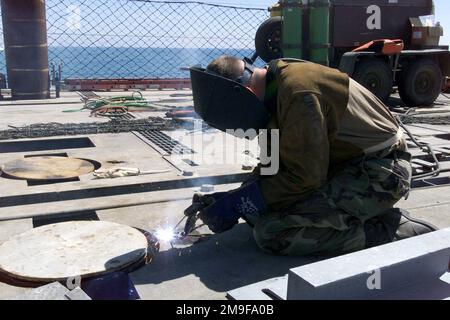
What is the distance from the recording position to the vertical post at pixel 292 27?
823 cm

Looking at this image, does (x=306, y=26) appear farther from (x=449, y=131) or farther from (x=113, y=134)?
(x=113, y=134)

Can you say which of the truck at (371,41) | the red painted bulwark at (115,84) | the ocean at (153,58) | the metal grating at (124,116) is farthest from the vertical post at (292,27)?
the red painted bulwark at (115,84)

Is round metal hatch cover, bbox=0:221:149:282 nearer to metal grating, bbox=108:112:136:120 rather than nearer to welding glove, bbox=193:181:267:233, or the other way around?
welding glove, bbox=193:181:267:233

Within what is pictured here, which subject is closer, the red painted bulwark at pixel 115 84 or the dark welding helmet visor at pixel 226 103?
the dark welding helmet visor at pixel 226 103

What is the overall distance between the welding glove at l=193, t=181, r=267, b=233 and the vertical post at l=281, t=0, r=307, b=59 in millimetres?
6124

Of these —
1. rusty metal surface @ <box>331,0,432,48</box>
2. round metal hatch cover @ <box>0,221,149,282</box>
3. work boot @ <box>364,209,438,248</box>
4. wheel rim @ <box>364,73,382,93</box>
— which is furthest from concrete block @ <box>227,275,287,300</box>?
rusty metal surface @ <box>331,0,432,48</box>

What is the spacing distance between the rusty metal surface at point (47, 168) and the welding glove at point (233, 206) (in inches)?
69.8

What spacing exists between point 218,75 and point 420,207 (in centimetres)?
185

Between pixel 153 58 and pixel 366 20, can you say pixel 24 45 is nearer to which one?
pixel 153 58

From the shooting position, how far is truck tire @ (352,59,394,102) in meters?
8.18

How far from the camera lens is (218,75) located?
8.27 ft

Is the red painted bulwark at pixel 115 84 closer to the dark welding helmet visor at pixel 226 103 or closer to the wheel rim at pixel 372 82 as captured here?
the wheel rim at pixel 372 82

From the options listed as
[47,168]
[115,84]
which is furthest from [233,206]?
[115,84]
